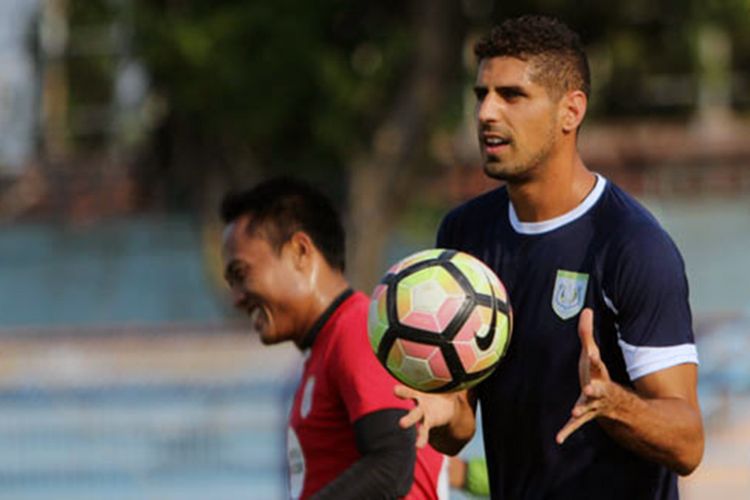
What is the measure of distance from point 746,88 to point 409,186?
8.28m

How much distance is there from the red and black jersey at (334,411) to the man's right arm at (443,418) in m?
0.37

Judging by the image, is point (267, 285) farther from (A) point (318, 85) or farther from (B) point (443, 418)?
(A) point (318, 85)

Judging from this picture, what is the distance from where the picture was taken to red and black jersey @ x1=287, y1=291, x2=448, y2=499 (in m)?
5.02

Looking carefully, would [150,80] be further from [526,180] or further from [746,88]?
[526,180]

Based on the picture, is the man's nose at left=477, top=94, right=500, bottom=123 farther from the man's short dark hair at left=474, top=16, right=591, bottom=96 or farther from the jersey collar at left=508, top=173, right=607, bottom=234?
the jersey collar at left=508, top=173, right=607, bottom=234

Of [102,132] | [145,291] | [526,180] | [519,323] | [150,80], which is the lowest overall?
[145,291]

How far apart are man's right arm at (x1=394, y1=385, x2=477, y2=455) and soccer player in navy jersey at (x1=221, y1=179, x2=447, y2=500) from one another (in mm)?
288

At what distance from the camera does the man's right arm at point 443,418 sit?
13.7 feet

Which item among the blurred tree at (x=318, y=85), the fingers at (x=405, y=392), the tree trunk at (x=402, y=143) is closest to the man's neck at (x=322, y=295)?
the fingers at (x=405, y=392)

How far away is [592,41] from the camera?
2572 cm

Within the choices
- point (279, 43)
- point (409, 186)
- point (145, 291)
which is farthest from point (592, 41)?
point (145, 291)

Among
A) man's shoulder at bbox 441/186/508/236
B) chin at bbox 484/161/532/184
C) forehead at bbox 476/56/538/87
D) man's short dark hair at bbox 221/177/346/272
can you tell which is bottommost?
man's short dark hair at bbox 221/177/346/272

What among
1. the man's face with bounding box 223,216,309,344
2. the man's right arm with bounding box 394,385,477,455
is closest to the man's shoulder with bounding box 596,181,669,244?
the man's right arm with bounding box 394,385,477,455

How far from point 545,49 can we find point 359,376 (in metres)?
1.18
